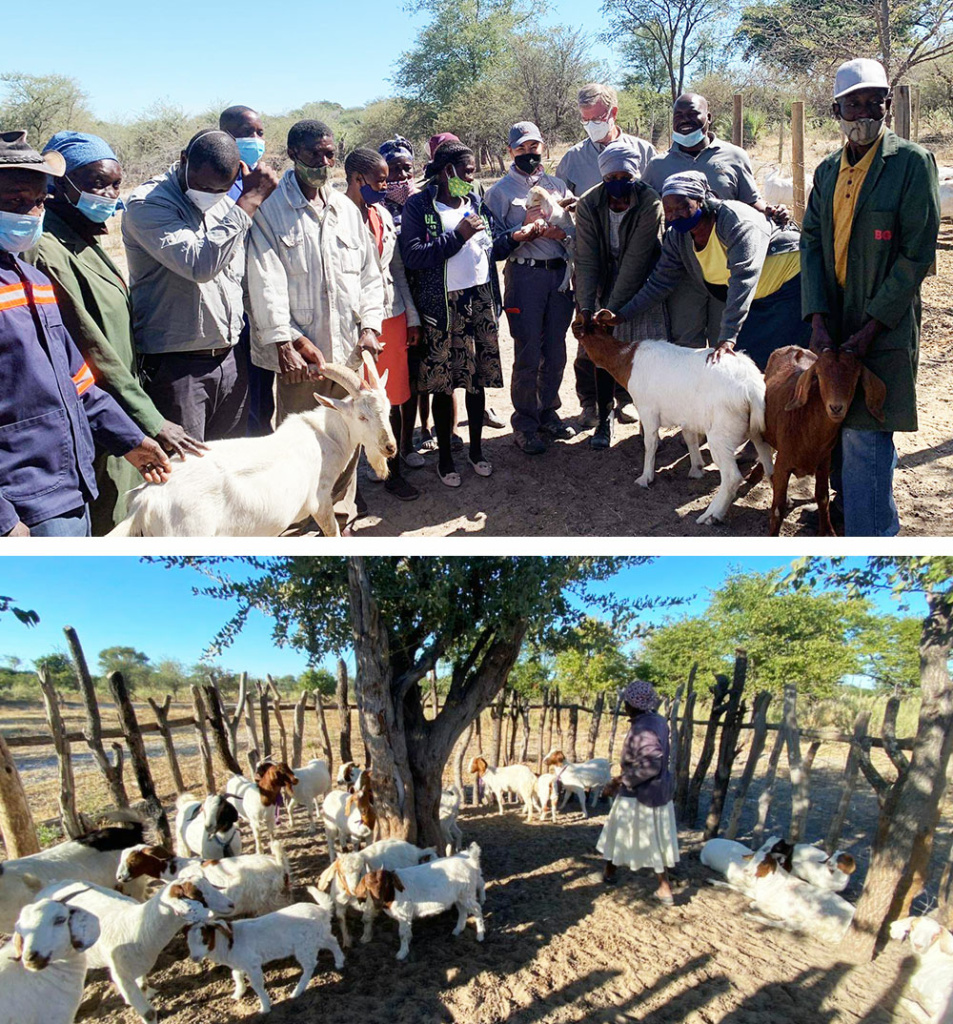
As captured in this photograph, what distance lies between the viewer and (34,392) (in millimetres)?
2916

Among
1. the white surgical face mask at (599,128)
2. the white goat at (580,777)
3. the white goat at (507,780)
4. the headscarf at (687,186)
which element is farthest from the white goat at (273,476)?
the white surgical face mask at (599,128)

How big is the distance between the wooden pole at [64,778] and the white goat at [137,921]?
248 mm

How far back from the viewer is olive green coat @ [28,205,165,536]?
3451 millimetres

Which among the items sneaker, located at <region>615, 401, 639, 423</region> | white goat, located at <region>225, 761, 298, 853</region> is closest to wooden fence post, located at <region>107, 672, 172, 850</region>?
white goat, located at <region>225, 761, 298, 853</region>

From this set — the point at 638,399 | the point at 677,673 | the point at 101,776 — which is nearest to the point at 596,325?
the point at 638,399

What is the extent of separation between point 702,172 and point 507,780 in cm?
425

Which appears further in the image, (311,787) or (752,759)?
(752,759)

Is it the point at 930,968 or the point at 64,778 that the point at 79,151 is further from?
the point at 930,968

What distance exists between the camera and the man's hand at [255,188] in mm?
4414

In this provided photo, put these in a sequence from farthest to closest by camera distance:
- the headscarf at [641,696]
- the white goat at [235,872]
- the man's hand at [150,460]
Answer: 1. the headscarf at [641,696]
2. the man's hand at [150,460]
3. the white goat at [235,872]

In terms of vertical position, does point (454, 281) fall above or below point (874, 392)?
above

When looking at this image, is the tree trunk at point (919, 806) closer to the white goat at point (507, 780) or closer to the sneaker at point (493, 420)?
the white goat at point (507, 780)

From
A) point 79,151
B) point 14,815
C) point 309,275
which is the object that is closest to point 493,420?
point 309,275

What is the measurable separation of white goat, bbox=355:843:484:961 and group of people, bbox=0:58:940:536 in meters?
1.89
